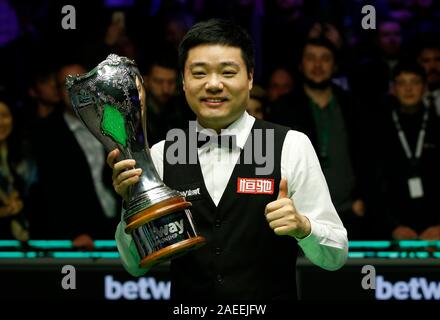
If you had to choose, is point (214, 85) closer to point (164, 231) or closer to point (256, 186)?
point (256, 186)

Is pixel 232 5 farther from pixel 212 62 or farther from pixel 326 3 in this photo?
pixel 212 62

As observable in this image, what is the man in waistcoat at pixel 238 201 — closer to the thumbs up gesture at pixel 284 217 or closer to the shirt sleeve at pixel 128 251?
the shirt sleeve at pixel 128 251

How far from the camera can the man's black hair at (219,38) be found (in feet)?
8.06

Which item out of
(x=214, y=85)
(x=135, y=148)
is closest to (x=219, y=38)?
(x=214, y=85)

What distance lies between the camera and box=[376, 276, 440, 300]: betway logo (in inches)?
176

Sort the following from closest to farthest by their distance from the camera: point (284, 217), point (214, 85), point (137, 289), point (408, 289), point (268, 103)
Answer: point (284, 217)
point (214, 85)
point (408, 289)
point (137, 289)
point (268, 103)

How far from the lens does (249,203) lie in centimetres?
246

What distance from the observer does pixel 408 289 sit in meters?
4.48

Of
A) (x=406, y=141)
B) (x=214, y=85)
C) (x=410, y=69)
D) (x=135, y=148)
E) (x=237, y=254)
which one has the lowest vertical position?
(x=237, y=254)

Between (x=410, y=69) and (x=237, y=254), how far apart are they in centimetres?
246

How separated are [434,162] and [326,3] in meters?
1.02

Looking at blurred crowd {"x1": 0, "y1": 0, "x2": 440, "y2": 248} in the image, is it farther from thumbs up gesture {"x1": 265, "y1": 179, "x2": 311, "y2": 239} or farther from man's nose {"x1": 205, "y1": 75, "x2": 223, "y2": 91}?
thumbs up gesture {"x1": 265, "y1": 179, "x2": 311, "y2": 239}

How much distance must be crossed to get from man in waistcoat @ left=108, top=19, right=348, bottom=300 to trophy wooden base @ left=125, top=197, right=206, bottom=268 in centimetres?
13

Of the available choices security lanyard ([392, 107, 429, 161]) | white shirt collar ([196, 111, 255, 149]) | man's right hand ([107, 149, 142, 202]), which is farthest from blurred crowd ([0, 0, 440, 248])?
man's right hand ([107, 149, 142, 202])
